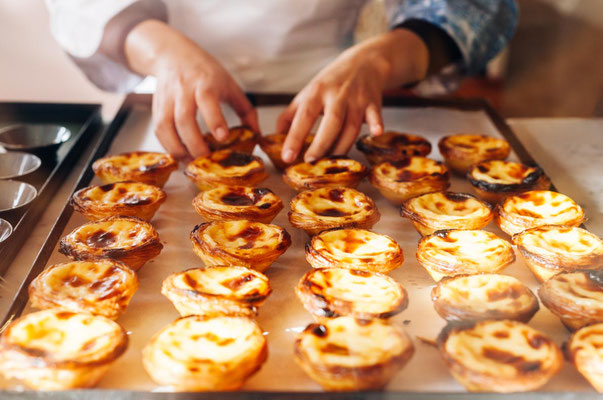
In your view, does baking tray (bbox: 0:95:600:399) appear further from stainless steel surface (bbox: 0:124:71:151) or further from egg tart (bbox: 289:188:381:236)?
stainless steel surface (bbox: 0:124:71:151)

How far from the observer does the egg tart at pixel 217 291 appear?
1378 millimetres

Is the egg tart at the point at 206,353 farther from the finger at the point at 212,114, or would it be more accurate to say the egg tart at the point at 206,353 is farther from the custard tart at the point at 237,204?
the finger at the point at 212,114

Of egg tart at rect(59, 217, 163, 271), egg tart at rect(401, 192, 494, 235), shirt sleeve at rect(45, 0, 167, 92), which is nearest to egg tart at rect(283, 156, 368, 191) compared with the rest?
egg tart at rect(401, 192, 494, 235)

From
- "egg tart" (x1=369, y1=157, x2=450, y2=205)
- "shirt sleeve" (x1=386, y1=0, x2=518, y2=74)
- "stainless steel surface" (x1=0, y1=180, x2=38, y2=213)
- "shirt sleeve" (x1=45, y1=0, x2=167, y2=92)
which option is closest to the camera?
"stainless steel surface" (x1=0, y1=180, x2=38, y2=213)

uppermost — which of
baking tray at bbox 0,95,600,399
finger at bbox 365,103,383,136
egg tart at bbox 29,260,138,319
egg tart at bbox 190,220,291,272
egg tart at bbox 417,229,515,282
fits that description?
finger at bbox 365,103,383,136

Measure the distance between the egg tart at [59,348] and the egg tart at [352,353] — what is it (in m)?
0.40

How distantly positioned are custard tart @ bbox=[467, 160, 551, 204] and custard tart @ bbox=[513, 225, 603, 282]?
0.31 m

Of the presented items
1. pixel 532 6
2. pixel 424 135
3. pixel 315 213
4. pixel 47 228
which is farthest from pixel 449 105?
pixel 532 6

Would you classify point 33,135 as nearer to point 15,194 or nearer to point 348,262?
point 15,194

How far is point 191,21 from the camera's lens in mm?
2916

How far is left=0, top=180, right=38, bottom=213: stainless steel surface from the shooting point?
194 centimetres

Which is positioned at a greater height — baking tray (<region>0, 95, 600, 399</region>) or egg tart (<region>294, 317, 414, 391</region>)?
egg tart (<region>294, 317, 414, 391</region>)

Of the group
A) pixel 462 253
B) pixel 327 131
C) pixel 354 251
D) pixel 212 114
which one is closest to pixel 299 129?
pixel 327 131

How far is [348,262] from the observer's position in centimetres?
158
